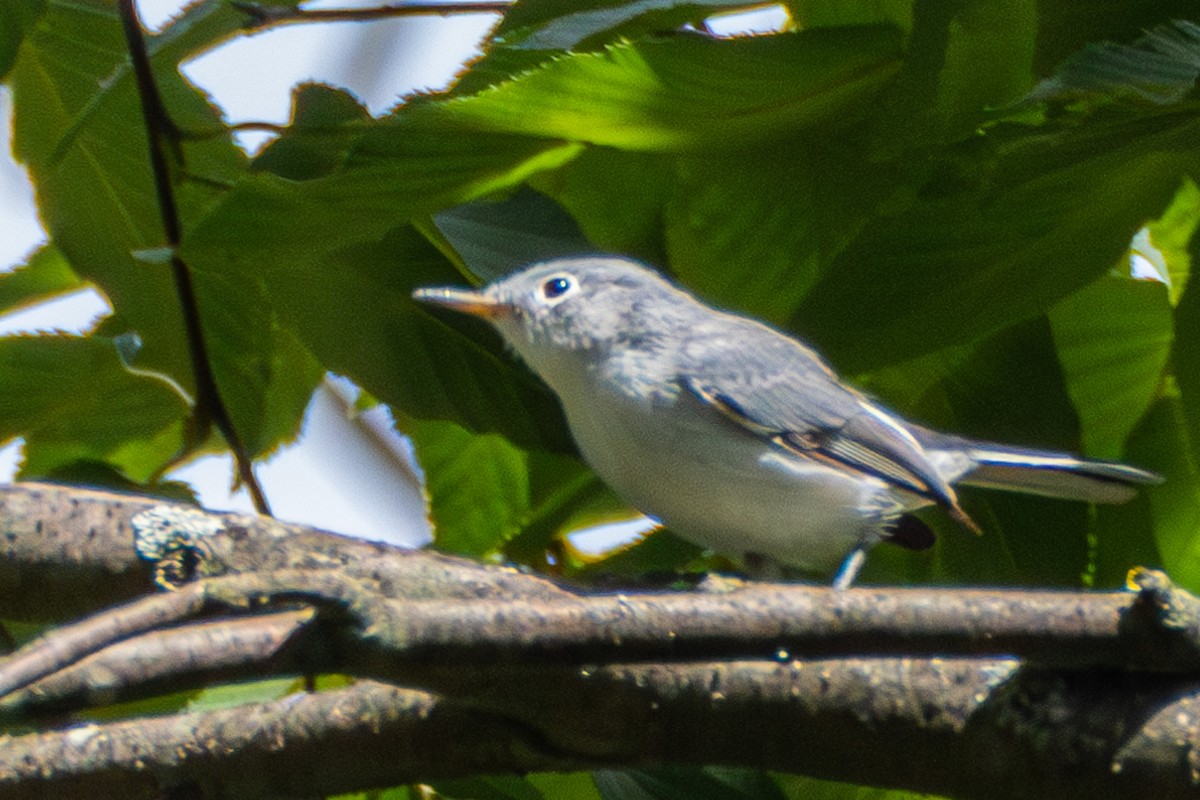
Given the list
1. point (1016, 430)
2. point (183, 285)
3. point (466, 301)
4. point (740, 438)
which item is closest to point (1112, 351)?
point (1016, 430)

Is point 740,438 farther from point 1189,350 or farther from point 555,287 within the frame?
point 1189,350

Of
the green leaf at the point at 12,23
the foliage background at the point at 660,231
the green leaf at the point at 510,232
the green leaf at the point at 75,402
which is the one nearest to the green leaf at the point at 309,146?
the foliage background at the point at 660,231

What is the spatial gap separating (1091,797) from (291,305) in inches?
33.2

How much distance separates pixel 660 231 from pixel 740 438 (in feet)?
0.75

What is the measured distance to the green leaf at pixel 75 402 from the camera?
1.40 metres

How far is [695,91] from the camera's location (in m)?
1.04

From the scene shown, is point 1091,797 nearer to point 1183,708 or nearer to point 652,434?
point 1183,708

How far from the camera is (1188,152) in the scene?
1040mm

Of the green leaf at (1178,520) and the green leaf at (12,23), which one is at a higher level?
the green leaf at (12,23)

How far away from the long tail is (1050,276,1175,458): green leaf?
8 centimetres

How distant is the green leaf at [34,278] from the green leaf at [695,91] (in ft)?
2.67

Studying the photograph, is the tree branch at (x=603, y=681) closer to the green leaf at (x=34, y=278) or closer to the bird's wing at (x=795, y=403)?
the bird's wing at (x=795, y=403)

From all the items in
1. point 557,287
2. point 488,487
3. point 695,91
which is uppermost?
point 695,91

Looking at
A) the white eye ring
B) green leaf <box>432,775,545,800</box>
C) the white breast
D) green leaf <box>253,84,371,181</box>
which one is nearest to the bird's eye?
the white eye ring
